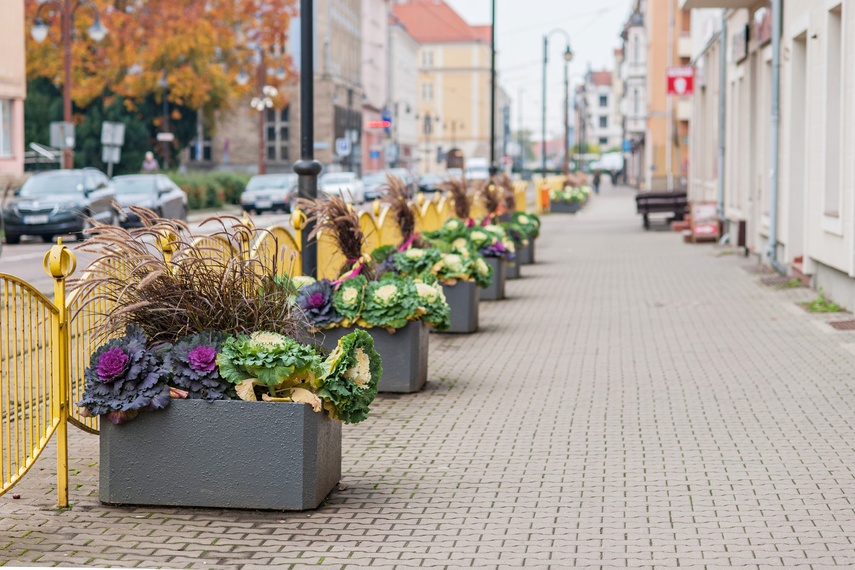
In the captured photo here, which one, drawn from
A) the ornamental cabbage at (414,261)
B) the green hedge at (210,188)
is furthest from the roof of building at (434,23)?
the ornamental cabbage at (414,261)

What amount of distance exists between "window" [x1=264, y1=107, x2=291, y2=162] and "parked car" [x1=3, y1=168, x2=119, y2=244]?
49.9m

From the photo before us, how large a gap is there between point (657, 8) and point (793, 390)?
66.2m

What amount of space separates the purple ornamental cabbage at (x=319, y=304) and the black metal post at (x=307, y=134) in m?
1.78

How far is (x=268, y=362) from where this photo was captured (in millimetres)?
6621

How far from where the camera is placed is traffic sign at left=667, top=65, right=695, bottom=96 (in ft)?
125

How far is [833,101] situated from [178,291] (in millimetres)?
12022

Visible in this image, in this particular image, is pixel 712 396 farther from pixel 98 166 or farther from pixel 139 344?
pixel 98 166

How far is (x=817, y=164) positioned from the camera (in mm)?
18062

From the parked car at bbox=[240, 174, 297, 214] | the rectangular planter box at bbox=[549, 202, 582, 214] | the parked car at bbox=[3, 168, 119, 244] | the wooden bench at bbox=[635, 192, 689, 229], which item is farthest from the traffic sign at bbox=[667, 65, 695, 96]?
the rectangular planter box at bbox=[549, 202, 582, 214]

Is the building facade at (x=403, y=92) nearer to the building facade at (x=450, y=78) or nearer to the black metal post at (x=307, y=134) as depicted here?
the building facade at (x=450, y=78)

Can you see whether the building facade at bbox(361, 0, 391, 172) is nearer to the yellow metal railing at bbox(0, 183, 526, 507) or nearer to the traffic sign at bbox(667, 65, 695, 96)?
the traffic sign at bbox(667, 65, 695, 96)

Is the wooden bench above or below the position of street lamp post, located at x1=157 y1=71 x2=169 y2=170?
below

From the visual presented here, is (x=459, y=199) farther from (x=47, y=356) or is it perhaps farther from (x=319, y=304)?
(x=47, y=356)

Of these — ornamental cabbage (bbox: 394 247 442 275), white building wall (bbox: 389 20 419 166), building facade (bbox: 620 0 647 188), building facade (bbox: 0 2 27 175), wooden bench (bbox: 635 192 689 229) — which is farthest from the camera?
white building wall (bbox: 389 20 419 166)
